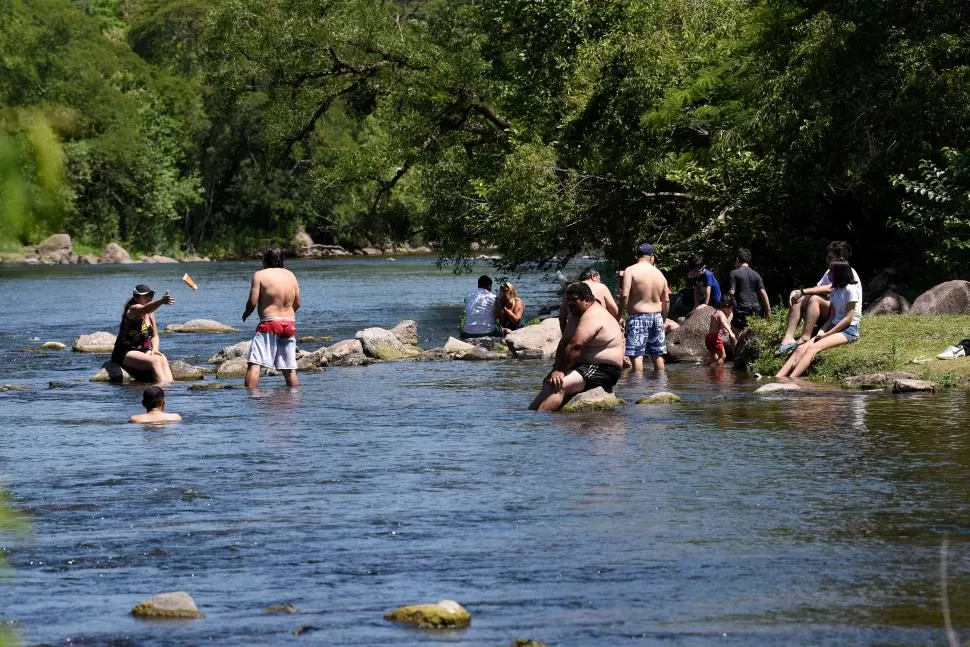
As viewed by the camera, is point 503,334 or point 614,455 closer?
point 614,455

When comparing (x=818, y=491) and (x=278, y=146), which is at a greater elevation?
(x=278, y=146)

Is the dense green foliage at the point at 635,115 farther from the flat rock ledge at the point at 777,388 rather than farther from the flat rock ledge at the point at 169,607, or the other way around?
the flat rock ledge at the point at 169,607

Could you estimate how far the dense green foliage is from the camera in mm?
22281

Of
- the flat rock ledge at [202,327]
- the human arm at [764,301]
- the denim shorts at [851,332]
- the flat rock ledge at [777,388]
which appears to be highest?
the human arm at [764,301]

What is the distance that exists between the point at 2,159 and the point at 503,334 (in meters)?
23.7

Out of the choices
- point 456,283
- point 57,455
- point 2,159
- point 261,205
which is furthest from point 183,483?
point 261,205

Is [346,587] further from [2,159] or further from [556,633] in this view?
[2,159]

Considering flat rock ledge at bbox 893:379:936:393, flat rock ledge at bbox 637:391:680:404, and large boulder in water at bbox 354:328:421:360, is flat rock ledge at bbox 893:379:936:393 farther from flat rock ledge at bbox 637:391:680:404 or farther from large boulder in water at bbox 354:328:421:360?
large boulder in water at bbox 354:328:421:360

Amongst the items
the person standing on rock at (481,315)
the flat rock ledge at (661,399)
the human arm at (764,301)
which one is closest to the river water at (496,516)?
the flat rock ledge at (661,399)

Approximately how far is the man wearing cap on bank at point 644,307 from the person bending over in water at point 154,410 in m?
6.33

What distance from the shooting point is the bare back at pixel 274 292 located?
1722 centimetres

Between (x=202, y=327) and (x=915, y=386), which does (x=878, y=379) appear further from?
(x=202, y=327)

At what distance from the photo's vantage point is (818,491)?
10.2 m

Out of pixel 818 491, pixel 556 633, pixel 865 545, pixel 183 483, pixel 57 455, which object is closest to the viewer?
pixel 556 633
